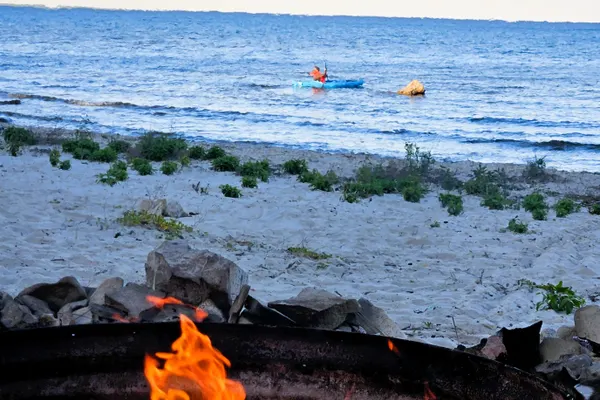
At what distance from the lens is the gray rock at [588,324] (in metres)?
5.64

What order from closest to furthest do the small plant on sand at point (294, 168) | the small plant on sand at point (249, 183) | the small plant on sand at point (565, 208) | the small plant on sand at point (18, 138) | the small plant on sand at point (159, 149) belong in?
the small plant on sand at point (565, 208) → the small plant on sand at point (249, 183) → the small plant on sand at point (294, 168) → the small plant on sand at point (159, 149) → the small plant on sand at point (18, 138)

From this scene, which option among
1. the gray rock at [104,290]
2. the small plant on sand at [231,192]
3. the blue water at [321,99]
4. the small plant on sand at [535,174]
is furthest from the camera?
the blue water at [321,99]

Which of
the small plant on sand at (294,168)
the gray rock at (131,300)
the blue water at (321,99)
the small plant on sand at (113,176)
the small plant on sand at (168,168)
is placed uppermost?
the gray rock at (131,300)

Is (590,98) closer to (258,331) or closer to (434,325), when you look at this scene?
(434,325)

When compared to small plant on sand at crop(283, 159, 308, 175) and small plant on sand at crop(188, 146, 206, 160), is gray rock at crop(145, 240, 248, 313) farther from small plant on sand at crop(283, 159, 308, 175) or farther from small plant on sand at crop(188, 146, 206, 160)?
small plant on sand at crop(188, 146, 206, 160)

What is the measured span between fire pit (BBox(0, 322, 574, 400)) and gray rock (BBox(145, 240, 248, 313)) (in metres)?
1.63

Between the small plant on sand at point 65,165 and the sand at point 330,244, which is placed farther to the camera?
the small plant on sand at point 65,165

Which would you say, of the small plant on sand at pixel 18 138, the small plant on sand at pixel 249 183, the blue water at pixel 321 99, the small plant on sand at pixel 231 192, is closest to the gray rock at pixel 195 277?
the small plant on sand at pixel 231 192

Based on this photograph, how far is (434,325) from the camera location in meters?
6.48

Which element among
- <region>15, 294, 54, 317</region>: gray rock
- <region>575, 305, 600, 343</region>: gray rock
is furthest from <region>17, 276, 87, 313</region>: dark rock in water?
<region>575, 305, 600, 343</region>: gray rock

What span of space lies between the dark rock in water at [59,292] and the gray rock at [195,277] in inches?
22.5

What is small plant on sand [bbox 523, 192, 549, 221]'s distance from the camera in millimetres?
10945

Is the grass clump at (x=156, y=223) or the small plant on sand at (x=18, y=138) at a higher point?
the grass clump at (x=156, y=223)

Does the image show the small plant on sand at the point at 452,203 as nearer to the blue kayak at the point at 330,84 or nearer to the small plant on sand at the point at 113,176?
the small plant on sand at the point at 113,176
